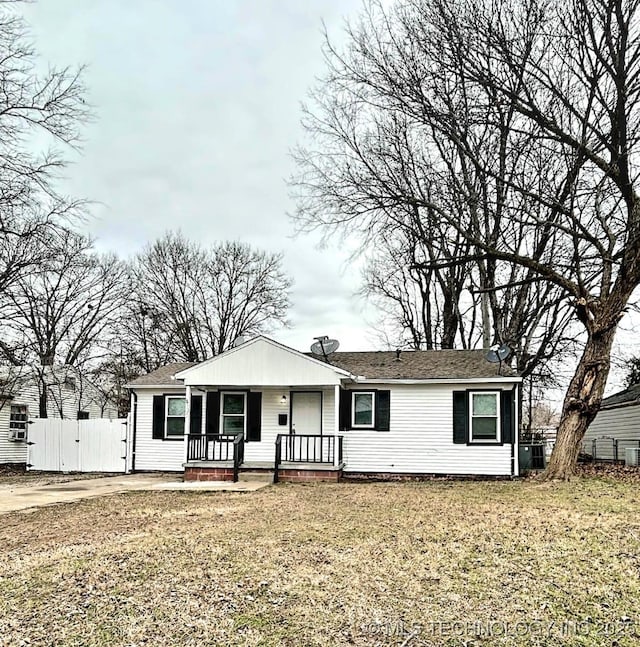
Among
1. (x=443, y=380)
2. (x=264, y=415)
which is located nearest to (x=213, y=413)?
(x=264, y=415)

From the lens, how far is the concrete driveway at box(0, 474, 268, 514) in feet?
37.8

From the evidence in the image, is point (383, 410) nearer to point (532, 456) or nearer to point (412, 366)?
point (412, 366)

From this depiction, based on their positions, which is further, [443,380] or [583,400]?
[443,380]

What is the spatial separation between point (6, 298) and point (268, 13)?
360 inches

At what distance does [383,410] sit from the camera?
15.6 meters

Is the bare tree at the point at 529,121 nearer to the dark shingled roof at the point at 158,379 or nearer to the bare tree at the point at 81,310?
the dark shingled roof at the point at 158,379

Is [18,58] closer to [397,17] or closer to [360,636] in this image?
[397,17]

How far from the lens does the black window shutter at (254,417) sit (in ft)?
52.9

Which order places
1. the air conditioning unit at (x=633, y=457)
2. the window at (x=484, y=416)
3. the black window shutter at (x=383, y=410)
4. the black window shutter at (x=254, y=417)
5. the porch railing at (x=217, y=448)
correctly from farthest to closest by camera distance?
the air conditioning unit at (x=633, y=457) → the black window shutter at (x=254, y=417) → the black window shutter at (x=383, y=410) → the window at (x=484, y=416) → the porch railing at (x=217, y=448)

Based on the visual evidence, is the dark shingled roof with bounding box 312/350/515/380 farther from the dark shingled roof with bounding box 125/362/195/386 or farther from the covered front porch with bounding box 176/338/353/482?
the dark shingled roof with bounding box 125/362/195/386

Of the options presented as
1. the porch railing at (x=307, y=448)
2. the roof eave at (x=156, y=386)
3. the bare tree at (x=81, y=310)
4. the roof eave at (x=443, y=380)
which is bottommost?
the porch railing at (x=307, y=448)

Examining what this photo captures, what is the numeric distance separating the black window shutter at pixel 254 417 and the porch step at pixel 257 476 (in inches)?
33.4

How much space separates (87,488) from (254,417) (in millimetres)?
4238

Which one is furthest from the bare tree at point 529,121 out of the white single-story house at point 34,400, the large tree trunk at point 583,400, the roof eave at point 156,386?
the white single-story house at point 34,400
